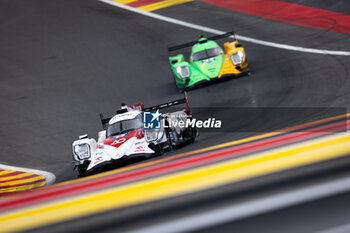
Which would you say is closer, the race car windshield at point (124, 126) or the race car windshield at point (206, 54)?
the race car windshield at point (124, 126)

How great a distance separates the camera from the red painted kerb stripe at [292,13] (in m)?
15.7

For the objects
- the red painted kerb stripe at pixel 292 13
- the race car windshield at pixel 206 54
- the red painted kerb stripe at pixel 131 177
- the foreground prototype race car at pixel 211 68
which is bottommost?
the red painted kerb stripe at pixel 131 177

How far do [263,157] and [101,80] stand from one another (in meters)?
13.5

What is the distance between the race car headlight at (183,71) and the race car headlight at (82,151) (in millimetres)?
5096

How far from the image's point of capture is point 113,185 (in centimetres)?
223

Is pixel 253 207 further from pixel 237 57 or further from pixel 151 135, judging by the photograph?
pixel 237 57

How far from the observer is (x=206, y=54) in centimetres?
1261

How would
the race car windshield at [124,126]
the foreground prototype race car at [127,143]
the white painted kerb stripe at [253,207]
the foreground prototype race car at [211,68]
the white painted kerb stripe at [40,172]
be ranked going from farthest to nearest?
the foreground prototype race car at [211,68] → the race car windshield at [124,126] → the white painted kerb stripe at [40,172] → the foreground prototype race car at [127,143] → the white painted kerb stripe at [253,207]

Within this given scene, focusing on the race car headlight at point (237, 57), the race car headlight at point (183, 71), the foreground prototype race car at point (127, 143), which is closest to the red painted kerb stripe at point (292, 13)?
the race car headlight at point (237, 57)

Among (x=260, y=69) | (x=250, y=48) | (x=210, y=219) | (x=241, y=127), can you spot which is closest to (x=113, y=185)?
(x=210, y=219)

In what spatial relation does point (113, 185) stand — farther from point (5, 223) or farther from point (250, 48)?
point (250, 48)

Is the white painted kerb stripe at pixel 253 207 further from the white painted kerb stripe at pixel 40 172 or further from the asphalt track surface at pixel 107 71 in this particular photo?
the white painted kerb stripe at pixel 40 172

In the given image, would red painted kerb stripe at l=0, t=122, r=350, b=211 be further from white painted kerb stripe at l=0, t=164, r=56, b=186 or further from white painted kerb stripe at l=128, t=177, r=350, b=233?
white painted kerb stripe at l=0, t=164, r=56, b=186

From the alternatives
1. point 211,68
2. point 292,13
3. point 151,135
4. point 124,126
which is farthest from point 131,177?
point 292,13
